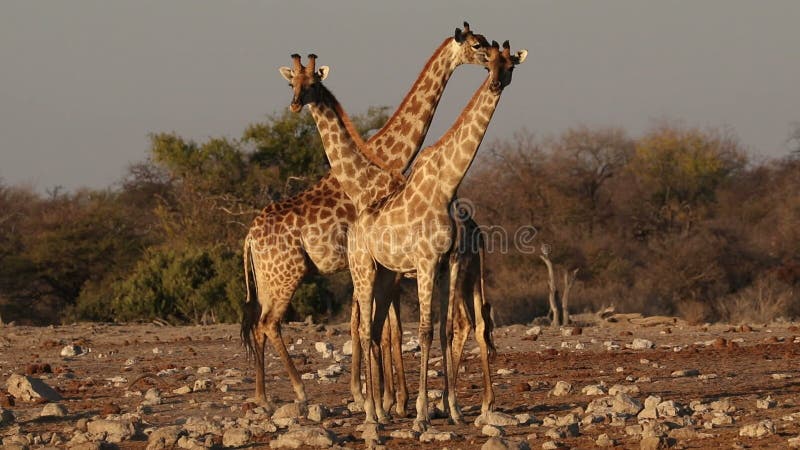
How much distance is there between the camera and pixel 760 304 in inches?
922

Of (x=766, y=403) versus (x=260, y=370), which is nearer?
(x=766, y=403)

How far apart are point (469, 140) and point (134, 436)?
3.00 meters

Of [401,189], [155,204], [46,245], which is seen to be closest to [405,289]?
[46,245]

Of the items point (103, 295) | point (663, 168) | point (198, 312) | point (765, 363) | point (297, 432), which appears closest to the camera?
point (297, 432)

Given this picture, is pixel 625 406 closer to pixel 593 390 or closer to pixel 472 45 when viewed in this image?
pixel 593 390

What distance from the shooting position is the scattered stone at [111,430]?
810 cm

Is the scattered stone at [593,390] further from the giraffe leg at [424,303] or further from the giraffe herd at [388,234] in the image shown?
the giraffe leg at [424,303]

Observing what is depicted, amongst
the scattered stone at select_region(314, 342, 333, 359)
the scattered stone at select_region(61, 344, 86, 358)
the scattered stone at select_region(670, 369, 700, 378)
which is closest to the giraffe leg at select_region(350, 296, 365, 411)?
the scattered stone at select_region(670, 369, 700, 378)

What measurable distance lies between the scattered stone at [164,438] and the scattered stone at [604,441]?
2575 millimetres

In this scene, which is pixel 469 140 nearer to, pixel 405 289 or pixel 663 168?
pixel 405 289

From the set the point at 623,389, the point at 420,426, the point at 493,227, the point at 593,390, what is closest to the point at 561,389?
the point at 593,390

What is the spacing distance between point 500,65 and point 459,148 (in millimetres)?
639

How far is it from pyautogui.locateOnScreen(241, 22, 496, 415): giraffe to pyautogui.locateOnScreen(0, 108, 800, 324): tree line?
1150cm

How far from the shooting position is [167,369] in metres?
12.6
